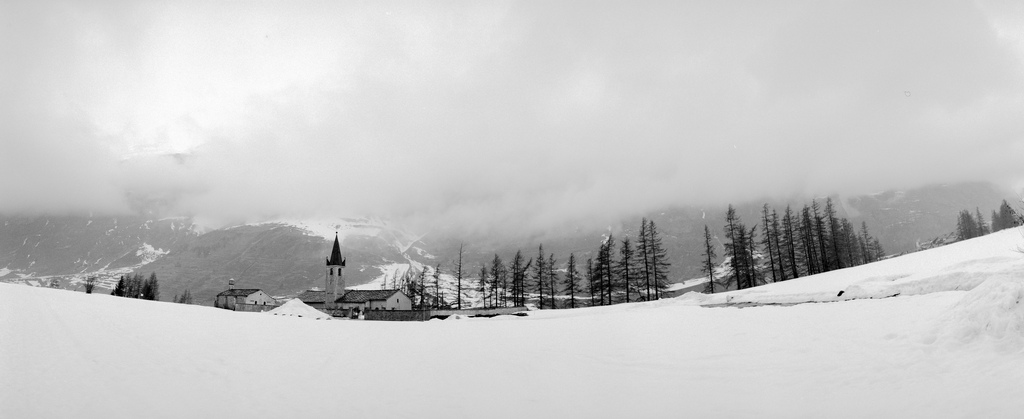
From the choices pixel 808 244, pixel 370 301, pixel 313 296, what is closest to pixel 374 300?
pixel 370 301

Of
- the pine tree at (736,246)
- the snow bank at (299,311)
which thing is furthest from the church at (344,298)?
the pine tree at (736,246)

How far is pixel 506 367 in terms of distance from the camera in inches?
531

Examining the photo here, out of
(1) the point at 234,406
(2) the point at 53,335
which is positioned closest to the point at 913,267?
(1) the point at 234,406

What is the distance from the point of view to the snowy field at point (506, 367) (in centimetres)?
874

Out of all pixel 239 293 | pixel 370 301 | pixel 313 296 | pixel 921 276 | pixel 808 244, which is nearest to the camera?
pixel 921 276

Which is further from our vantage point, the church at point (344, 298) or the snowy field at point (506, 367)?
the church at point (344, 298)

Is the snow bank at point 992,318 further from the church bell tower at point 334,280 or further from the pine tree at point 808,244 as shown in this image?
the church bell tower at point 334,280

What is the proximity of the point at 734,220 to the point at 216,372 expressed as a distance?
228 ft

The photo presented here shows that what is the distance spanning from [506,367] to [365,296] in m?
77.7

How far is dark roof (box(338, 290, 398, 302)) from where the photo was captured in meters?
Answer: 82.8

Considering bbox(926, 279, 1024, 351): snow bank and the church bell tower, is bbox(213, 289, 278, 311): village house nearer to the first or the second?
the church bell tower

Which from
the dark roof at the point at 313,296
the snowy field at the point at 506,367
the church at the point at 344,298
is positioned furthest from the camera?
the dark roof at the point at 313,296

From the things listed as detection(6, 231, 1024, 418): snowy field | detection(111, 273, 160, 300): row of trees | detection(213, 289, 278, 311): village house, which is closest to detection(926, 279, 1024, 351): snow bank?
detection(6, 231, 1024, 418): snowy field

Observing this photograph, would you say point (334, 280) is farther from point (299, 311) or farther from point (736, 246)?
point (736, 246)
